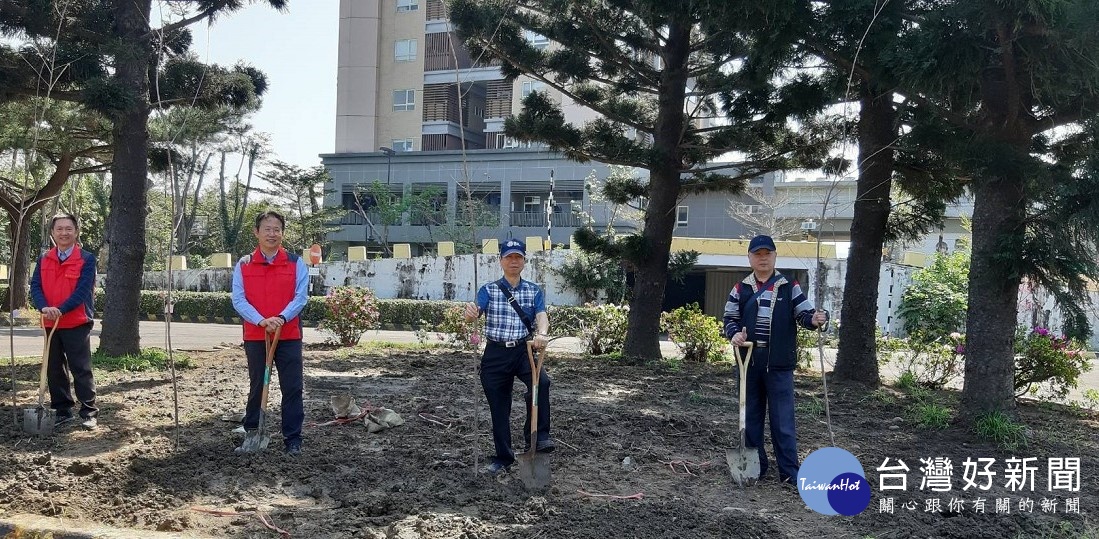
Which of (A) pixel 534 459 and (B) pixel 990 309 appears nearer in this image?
(A) pixel 534 459

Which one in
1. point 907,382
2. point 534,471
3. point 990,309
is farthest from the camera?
point 907,382

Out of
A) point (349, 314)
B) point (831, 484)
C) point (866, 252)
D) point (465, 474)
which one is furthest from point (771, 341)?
point (349, 314)

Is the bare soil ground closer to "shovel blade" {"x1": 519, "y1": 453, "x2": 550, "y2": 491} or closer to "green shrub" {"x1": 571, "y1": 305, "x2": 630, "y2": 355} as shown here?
"shovel blade" {"x1": 519, "y1": 453, "x2": 550, "y2": 491}

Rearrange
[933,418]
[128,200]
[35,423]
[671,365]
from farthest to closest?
[671,365]
[128,200]
[933,418]
[35,423]

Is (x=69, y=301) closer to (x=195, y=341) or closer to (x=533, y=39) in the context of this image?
(x=195, y=341)

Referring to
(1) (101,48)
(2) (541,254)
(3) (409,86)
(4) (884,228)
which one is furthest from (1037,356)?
(3) (409,86)

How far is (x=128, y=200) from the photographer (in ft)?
30.6

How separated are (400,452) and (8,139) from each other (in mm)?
13612

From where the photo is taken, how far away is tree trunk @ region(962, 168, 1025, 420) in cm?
662

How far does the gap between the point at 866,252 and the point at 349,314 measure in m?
7.55

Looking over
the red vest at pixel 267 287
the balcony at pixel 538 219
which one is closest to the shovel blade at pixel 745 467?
the red vest at pixel 267 287

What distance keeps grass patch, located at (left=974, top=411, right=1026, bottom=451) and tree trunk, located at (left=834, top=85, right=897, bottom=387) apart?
9.27 ft

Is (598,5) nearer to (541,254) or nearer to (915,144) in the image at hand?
(915,144)

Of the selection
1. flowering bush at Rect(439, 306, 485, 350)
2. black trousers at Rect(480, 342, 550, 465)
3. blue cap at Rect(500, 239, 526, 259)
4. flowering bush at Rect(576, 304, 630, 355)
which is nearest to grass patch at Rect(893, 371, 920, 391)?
flowering bush at Rect(576, 304, 630, 355)
